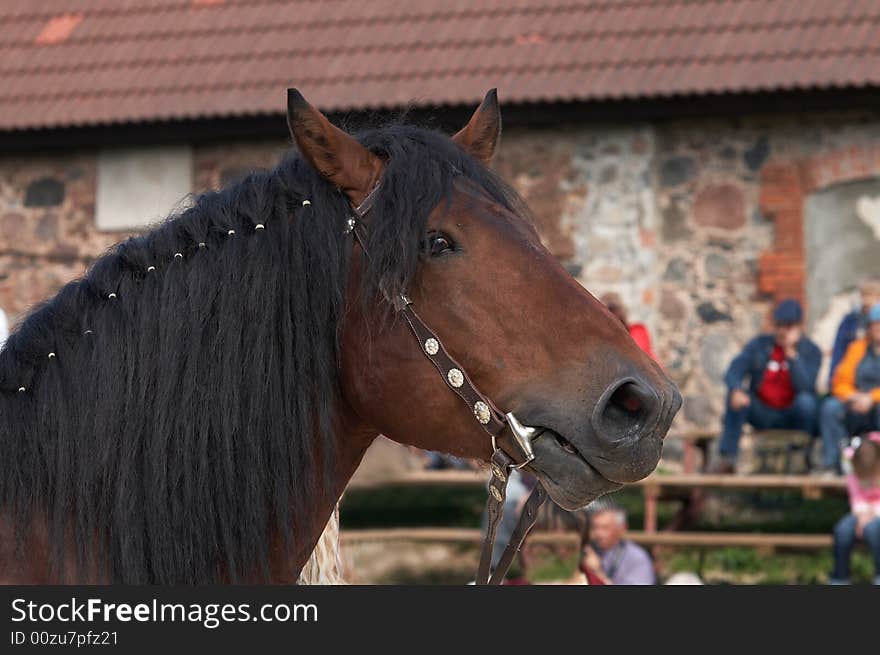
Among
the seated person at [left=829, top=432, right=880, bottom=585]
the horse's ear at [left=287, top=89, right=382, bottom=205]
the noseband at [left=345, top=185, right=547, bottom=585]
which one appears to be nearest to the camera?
the noseband at [left=345, top=185, right=547, bottom=585]

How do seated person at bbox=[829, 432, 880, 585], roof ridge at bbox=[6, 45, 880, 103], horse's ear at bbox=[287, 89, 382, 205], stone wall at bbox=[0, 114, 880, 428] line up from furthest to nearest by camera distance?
stone wall at bbox=[0, 114, 880, 428], roof ridge at bbox=[6, 45, 880, 103], seated person at bbox=[829, 432, 880, 585], horse's ear at bbox=[287, 89, 382, 205]

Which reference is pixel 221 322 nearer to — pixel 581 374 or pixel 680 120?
pixel 581 374

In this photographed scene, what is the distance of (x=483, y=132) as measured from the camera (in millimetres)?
3848

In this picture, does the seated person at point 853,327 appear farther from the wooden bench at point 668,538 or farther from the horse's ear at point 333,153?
the horse's ear at point 333,153

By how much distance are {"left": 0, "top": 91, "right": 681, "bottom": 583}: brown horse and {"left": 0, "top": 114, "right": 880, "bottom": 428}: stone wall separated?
A: 30.6 ft

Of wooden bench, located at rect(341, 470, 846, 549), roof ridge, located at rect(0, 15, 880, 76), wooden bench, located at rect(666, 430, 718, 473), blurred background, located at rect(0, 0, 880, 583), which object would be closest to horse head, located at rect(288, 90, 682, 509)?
wooden bench, located at rect(341, 470, 846, 549)

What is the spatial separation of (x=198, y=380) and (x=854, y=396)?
7682 millimetres

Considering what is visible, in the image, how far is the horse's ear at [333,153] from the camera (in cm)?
342

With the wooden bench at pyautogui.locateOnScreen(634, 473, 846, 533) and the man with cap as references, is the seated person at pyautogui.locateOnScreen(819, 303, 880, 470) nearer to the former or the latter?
the man with cap

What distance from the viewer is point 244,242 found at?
3502mm

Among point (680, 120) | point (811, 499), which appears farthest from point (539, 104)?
point (811, 499)

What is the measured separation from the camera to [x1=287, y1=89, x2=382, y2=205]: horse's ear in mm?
3418

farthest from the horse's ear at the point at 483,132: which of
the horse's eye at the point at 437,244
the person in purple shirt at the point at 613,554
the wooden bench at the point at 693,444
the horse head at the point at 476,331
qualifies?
the wooden bench at the point at 693,444

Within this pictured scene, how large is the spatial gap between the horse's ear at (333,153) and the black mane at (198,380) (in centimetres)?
4
